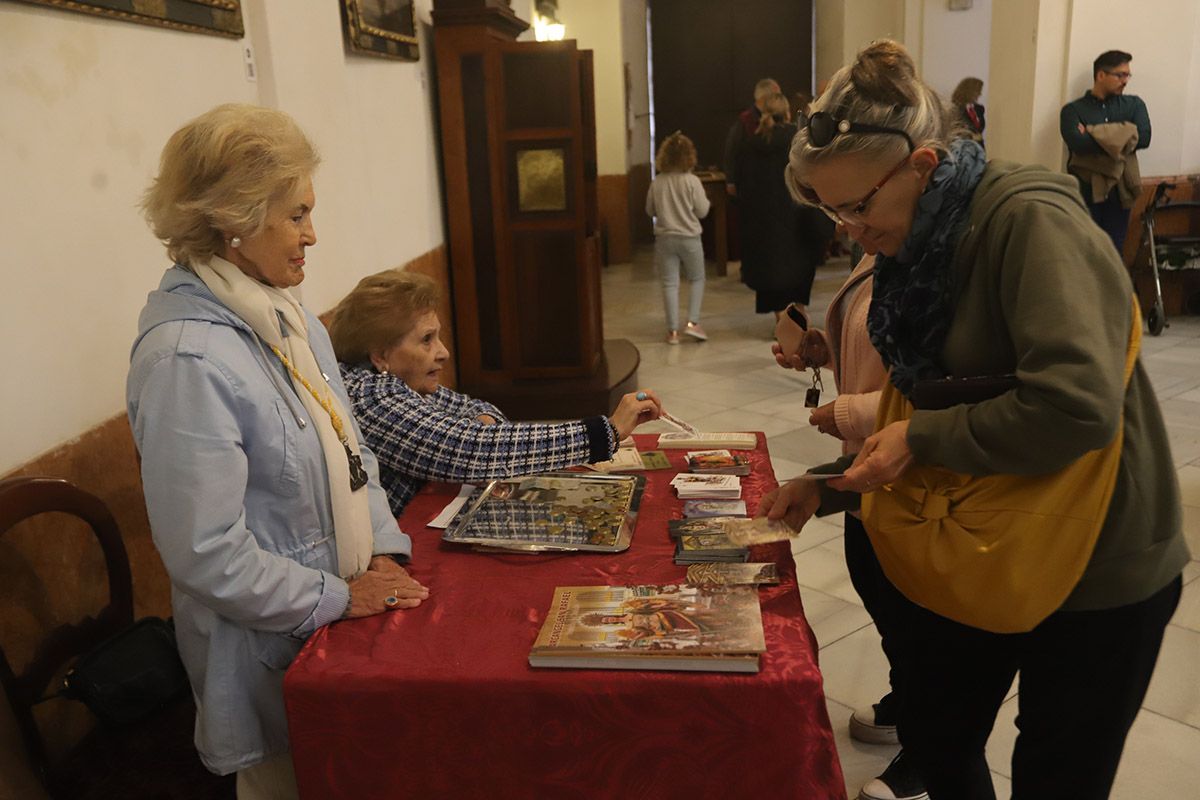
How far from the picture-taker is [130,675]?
5.54ft

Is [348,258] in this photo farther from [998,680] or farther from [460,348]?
[998,680]

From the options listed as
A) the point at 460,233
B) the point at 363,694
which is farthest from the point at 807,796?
the point at 460,233

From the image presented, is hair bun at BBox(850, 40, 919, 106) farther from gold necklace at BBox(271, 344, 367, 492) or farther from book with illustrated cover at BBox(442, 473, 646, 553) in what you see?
gold necklace at BBox(271, 344, 367, 492)

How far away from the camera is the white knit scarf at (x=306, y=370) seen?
1.64 m

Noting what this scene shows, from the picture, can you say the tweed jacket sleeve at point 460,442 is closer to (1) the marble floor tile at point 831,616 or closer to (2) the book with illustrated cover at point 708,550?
(2) the book with illustrated cover at point 708,550

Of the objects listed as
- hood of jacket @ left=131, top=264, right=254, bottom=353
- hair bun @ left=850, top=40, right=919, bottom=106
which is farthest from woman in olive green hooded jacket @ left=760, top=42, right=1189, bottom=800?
hood of jacket @ left=131, top=264, right=254, bottom=353

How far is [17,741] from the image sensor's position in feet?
5.14

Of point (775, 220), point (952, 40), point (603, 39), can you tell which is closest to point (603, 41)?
point (603, 39)

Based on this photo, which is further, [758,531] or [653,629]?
[758,531]

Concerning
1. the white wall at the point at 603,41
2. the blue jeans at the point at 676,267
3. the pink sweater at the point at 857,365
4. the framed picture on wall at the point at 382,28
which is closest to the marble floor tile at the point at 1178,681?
the pink sweater at the point at 857,365

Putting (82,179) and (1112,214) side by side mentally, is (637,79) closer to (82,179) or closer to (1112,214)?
(1112,214)

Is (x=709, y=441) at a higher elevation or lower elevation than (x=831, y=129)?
lower

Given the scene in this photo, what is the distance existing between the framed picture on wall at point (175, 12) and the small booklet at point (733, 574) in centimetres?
163

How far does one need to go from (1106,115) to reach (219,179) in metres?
7.24
